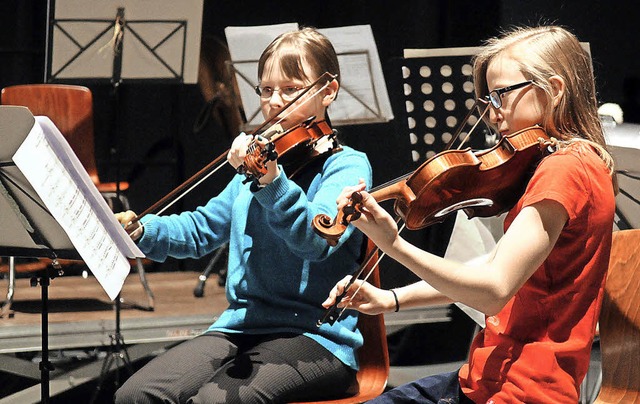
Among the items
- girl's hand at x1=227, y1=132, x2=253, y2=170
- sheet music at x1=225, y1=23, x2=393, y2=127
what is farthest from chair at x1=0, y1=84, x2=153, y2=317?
girl's hand at x1=227, y1=132, x2=253, y2=170

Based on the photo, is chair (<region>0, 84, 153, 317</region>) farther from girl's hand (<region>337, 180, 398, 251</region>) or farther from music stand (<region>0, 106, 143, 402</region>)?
girl's hand (<region>337, 180, 398, 251</region>)

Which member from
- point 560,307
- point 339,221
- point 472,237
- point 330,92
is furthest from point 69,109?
point 560,307

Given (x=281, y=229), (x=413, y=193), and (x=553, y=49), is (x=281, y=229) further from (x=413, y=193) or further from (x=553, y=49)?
(x=553, y=49)

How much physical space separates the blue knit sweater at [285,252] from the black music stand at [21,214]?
0.69ft

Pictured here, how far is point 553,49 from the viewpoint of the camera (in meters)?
1.53

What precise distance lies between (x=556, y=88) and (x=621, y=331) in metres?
0.53

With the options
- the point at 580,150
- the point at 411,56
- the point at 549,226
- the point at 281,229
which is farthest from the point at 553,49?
the point at 411,56

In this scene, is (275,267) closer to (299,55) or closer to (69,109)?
(299,55)

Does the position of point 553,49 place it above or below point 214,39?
above

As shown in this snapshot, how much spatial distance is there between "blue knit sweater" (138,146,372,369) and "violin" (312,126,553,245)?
324 mm

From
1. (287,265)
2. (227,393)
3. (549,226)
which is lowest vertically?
(227,393)

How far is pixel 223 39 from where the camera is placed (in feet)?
17.4

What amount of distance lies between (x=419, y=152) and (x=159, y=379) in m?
1.26

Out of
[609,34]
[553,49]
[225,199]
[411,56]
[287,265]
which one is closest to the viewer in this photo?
[553,49]
